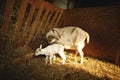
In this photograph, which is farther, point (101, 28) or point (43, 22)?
point (101, 28)

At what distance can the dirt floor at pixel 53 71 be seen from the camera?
3254 mm

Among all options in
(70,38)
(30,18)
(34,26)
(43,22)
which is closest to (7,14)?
(30,18)

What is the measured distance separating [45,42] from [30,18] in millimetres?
1219

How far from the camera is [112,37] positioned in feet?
16.9

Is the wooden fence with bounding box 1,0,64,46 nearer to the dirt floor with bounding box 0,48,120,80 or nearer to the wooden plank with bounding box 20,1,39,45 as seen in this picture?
the wooden plank with bounding box 20,1,39,45

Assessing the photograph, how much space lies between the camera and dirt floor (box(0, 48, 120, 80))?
3.25m

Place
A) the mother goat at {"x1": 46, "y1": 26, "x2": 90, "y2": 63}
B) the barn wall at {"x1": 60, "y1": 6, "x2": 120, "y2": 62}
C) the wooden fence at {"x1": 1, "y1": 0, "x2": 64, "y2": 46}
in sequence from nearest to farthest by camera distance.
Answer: the wooden fence at {"x1": 1, "y1": 0, "x2": 64, "y2": 46} → the mother goat at {"x1": 46, "y1": 26, "x2": 90, "y2": 63} → the barn wall at {"x1": 60, "y1": 6, "x2": 120, "y2": 62}

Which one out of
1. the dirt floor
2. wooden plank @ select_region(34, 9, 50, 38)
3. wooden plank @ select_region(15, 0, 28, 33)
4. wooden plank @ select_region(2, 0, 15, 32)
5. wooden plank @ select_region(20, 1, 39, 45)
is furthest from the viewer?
wooden plank @ select_region(34, 9, 50, 38)

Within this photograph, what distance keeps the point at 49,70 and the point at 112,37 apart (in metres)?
2.58

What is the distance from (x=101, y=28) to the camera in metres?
5.37

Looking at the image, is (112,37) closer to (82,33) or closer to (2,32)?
(82,33)

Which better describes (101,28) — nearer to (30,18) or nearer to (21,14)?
(30,18)

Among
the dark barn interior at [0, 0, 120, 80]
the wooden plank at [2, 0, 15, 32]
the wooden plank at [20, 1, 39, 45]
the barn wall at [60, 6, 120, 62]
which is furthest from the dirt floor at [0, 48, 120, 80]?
the wooden plank at [2, 0, 15, 32]

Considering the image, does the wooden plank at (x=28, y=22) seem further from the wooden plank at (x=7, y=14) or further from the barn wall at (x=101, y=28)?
the barn wall at (x=101, y=28)
